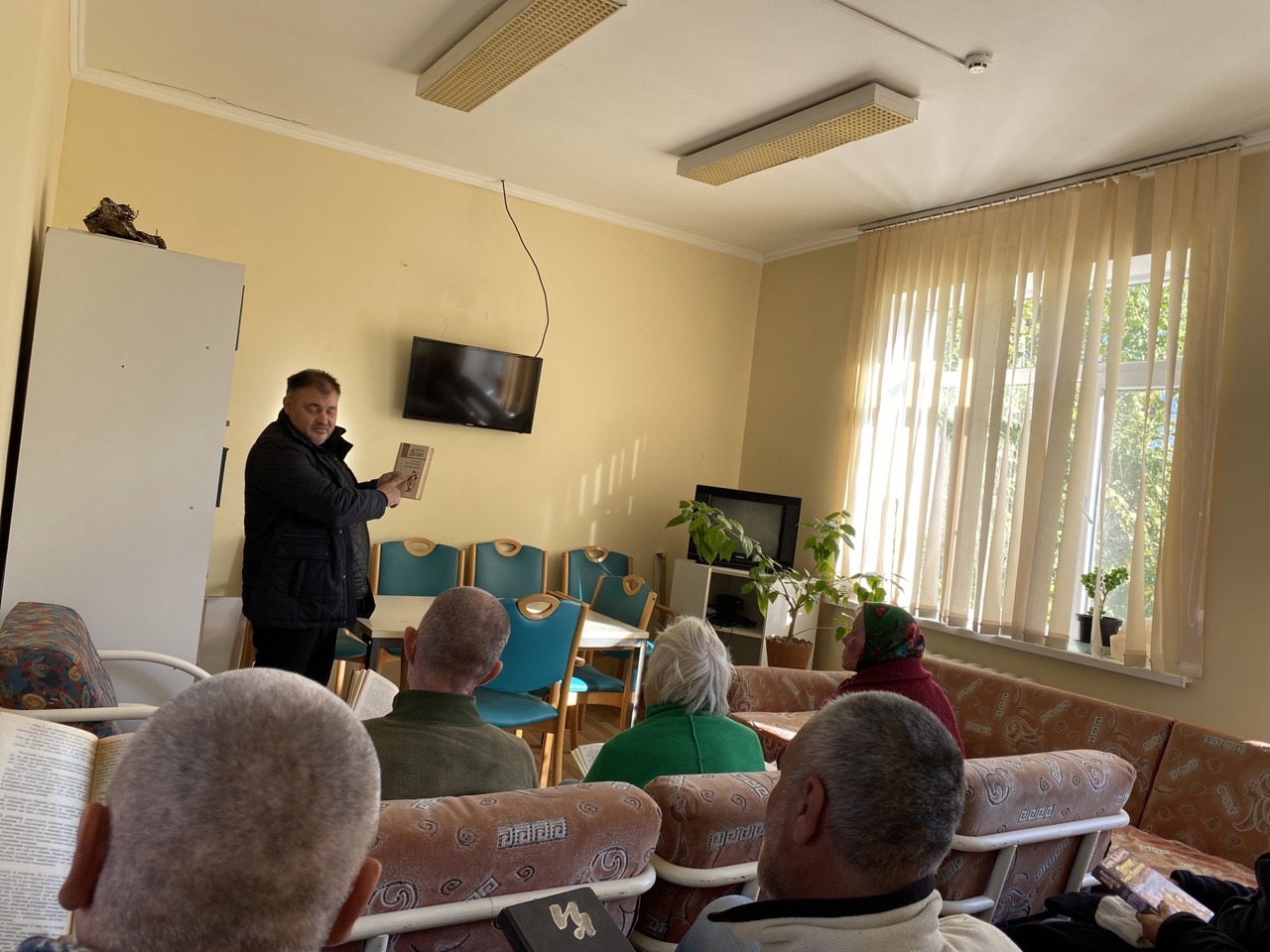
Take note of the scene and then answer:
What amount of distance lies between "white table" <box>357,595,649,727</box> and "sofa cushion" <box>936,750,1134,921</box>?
202 cm

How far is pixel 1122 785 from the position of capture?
236cm

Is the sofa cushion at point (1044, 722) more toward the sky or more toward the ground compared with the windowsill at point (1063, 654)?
more toward the ground

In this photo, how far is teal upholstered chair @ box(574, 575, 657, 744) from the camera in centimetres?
441

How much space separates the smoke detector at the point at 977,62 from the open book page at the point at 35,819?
11.9ft

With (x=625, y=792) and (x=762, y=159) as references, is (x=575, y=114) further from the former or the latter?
(x=625, y=792)

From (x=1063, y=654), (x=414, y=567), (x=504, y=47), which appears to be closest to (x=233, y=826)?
(x=504, y=47)

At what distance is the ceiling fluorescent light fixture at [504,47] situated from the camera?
3281 millimetres

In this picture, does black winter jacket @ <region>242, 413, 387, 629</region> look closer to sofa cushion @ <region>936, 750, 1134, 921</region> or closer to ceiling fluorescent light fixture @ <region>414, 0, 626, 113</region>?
ceiling fluorescent light fixture @ <region>414, 0, 626, 113</region>

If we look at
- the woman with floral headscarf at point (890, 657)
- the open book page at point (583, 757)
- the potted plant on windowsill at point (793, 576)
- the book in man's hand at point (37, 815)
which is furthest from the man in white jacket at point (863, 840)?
the potted plant on windowsill at point (793, 576)

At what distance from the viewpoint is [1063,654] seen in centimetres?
433

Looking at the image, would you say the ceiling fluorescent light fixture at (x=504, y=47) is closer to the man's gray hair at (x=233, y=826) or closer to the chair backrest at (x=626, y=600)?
the chair backrest at (x=626, y=600)

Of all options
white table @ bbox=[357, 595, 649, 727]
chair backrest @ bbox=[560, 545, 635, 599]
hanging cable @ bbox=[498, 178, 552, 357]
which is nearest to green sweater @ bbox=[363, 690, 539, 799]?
white table @ bbox=[357, 595, 649, 727]

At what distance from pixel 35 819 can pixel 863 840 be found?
1306 millimetres

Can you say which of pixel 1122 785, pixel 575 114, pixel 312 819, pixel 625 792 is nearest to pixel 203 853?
pixel 312 819
